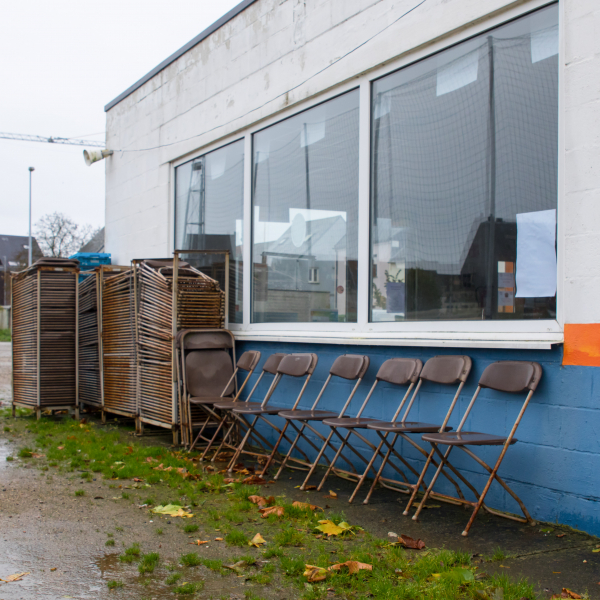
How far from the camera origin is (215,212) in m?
7.71

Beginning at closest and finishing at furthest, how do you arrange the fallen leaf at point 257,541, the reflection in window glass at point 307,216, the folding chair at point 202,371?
the fallen leaf at point 257,541 < the reflection in window glass at point 307,216 < the folding chair at point 202,371

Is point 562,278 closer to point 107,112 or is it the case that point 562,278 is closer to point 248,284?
point 248,284

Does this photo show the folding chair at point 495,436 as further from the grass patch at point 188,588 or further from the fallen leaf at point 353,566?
the grass patch at point 188,588

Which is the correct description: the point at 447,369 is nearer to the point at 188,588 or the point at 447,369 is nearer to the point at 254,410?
the point at 254,410

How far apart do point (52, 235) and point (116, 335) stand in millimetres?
34031

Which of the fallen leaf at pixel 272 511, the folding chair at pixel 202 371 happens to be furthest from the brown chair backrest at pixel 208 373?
the fallen leaf at pixel 272 511

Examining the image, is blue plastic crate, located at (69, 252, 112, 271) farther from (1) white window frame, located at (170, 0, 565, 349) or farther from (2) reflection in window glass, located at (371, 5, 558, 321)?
(2) reflection in window glass, located at (371, 5, 558, 321)

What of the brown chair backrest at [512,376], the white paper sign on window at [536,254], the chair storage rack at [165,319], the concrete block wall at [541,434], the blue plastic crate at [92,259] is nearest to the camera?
the concrete block wall at [541,434]

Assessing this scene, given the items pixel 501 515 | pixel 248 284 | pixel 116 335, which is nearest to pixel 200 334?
pixel 248 284

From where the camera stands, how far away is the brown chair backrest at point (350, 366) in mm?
4988

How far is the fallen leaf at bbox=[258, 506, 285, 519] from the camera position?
4000 millimetres

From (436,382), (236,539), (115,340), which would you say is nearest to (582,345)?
(436,382)

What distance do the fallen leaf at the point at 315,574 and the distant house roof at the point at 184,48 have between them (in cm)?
571

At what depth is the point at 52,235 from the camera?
3903 cm
